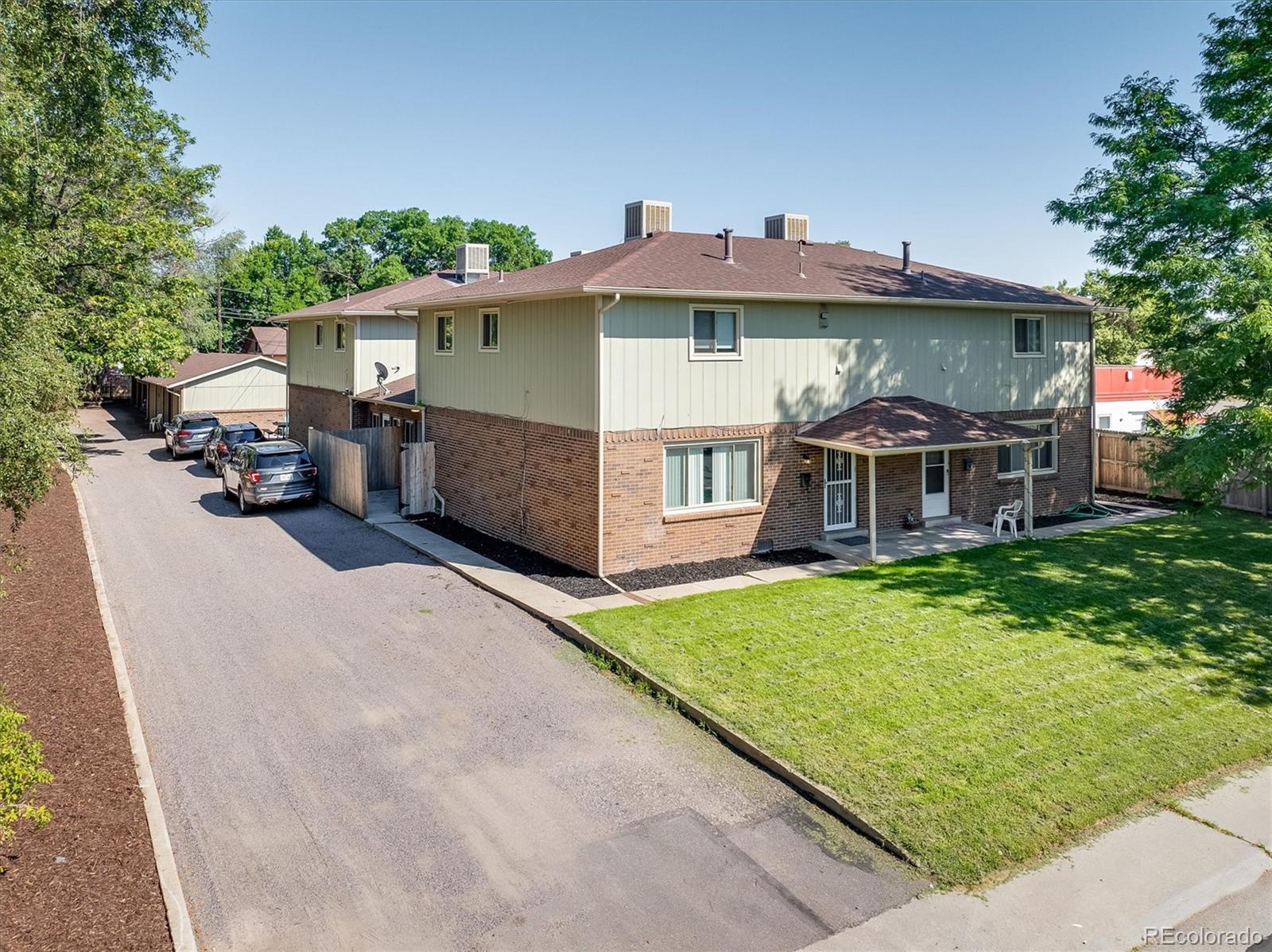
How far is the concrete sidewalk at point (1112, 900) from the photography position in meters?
6.45

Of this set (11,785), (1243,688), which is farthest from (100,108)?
(1243,688)

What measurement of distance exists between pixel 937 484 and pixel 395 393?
604 inches

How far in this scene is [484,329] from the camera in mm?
19500

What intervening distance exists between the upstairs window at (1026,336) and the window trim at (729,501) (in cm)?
776

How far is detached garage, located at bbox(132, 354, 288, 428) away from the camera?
4150cm

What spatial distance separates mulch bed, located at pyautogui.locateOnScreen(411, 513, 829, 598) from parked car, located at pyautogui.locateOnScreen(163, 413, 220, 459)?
19821 millimetres

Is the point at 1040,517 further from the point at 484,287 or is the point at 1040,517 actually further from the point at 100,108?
the point at 100,108

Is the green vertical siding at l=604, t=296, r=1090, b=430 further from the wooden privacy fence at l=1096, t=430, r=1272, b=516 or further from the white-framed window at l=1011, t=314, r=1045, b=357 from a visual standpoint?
the wooden privacy fence at l=1096, t=430, r=1272, b=516

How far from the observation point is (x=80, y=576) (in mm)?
15852

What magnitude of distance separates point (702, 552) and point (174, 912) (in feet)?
36.7

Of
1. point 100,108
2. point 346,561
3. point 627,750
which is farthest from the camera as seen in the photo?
point 346,561

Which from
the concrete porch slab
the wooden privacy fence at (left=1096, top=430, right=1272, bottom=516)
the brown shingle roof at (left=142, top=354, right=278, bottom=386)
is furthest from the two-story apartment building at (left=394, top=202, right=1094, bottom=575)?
the brown shingle roof at (left=142, top=354, right=278, bottom=386)

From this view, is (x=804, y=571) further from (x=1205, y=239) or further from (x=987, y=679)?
(x=1205, y=239)

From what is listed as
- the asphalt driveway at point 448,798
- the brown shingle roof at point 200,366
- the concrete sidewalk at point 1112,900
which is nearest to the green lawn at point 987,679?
the concrete sidewalk at point 1112,900
